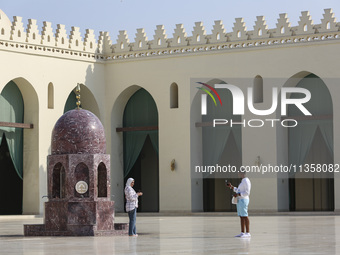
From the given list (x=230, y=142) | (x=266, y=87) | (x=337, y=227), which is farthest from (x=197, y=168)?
(x=337, y=227)

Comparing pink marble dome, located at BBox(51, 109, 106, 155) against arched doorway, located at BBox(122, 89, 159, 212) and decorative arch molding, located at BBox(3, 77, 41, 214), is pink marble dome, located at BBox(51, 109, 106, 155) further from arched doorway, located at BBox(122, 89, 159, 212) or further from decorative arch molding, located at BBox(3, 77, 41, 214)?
arched doorway, located at BBox(122, 89, 159, 212)

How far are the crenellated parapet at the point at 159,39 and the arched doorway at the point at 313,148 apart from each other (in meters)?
1.74

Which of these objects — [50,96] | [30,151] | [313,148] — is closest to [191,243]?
[30,151]

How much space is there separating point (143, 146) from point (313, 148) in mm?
6948

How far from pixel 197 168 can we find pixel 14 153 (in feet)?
21.9

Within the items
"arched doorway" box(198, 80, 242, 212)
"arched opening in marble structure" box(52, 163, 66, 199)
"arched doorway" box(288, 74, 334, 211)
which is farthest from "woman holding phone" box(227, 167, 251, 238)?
"arched doorway" box(198, 80, 242, 212)

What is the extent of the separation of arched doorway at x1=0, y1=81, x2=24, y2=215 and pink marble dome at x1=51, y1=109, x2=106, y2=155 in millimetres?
12145

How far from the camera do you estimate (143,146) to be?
33688 mm

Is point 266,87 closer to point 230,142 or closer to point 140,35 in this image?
point 230,142

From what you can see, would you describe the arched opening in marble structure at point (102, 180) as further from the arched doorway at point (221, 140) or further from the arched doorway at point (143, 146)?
the arched doorway at point (143, 146)

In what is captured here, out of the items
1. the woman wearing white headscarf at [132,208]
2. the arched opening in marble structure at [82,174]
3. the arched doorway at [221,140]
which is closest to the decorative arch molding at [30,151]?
the arched doorway at [221,140]

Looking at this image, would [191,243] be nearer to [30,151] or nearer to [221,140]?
[221,140]

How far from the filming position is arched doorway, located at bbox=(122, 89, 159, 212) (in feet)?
106

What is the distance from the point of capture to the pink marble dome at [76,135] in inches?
711
